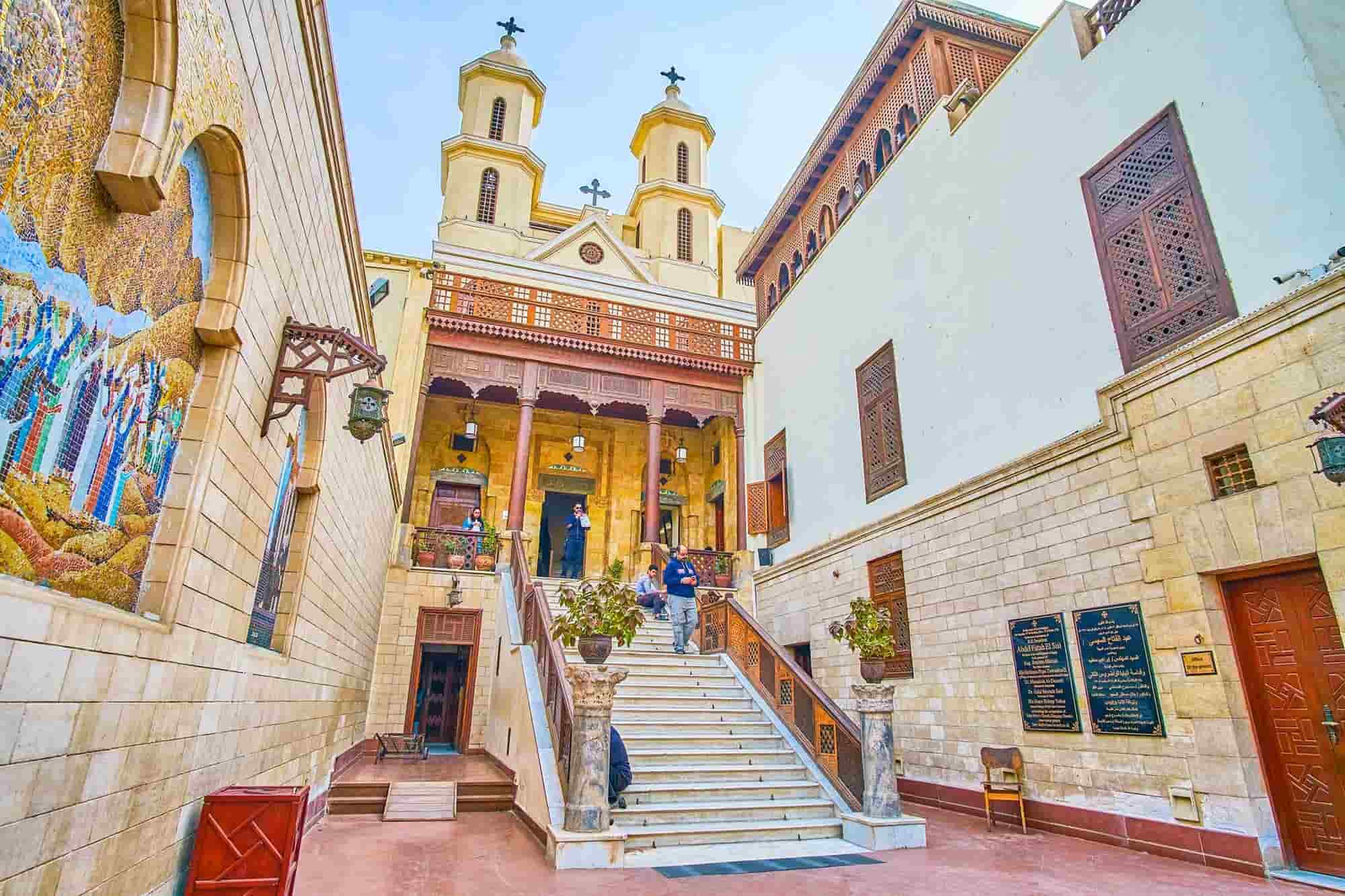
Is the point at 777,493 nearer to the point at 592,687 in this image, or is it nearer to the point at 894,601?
the point at 894,601

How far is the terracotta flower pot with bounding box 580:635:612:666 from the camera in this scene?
263 inches

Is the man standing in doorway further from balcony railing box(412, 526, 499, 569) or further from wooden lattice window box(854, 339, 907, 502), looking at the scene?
balcony railing box(412, 526, 499, 569)

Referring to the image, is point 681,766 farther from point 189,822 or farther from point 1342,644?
point 1342,644

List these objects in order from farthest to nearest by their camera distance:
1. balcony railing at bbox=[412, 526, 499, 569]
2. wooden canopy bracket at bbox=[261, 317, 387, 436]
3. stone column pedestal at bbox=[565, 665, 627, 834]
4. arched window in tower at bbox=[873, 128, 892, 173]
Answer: balcony railing at bbox=[412, 526, 499, 569], arched window in tower at bbox=[873, 128, 892, 173], stone column pedestal at bbox=[565, 665, 627, 834], wooden canopy bracket at bbox=[261, 317, 387, 436]

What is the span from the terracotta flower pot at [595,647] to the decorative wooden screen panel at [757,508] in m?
8.09

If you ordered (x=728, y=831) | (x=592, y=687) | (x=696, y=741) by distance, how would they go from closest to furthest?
Answer: (x=592, y=687) < (x=728, y=831) < (x=696, y=741)

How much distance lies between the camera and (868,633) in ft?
24.5

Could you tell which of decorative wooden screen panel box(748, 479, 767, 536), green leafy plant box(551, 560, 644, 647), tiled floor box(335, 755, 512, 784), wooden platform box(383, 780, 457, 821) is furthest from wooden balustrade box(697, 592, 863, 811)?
decorative wooden screen panel box(748, 479, 767, 536)

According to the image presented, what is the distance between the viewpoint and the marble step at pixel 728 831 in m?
5.83

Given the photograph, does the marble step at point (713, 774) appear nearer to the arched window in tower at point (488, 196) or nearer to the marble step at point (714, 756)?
the marble step at point (714, 756)

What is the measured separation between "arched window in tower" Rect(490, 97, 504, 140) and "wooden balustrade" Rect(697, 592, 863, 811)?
15023 mm

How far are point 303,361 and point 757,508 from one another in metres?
11.5

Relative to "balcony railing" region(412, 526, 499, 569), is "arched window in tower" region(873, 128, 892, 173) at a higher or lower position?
higher

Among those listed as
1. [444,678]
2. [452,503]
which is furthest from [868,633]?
[452,503]
